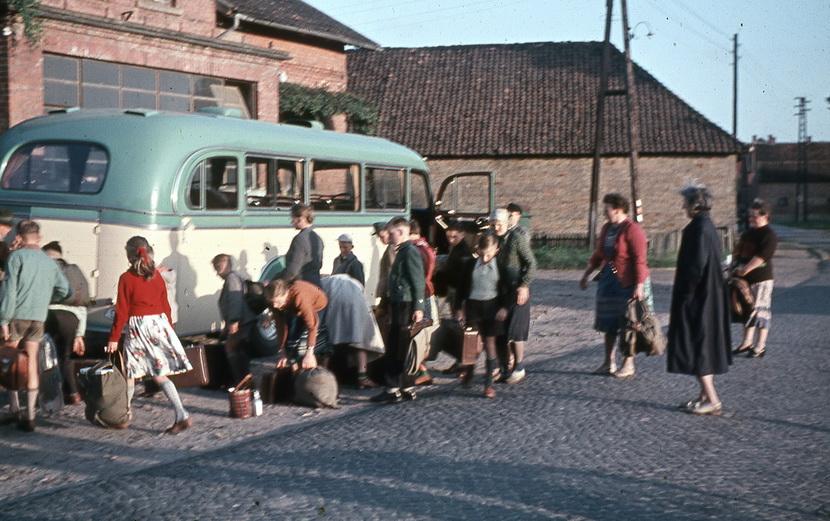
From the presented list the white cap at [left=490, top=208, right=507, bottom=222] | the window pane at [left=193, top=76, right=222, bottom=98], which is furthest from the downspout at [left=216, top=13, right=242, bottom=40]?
the white cap at [left=490, top=208, right=507, bottom=222]

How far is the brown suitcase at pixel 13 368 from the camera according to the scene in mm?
7180

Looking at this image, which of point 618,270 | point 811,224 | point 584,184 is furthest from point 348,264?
point 811,224

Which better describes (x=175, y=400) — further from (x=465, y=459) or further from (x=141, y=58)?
(x=141, y=58)

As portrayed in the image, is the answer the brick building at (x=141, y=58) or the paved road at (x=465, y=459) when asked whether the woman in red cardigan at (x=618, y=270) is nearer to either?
the paved road at (x=465, y=459)

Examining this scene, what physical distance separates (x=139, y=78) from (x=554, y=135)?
21.3m

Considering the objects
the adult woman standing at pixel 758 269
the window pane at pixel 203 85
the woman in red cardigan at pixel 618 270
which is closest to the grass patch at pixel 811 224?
the window pane at pixel 203 85

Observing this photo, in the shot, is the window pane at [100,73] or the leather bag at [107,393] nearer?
the leather bag at [107,393]

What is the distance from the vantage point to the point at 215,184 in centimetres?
1006

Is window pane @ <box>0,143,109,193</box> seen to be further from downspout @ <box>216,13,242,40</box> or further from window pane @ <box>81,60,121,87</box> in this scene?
downspout @ <box>216,13,242,40</box>

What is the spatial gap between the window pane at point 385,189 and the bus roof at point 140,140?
6.58ft

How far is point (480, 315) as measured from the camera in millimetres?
8766

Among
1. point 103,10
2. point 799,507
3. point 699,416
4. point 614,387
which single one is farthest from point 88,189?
point 103,10

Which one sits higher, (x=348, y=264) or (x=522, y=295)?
(x=348, y=264)

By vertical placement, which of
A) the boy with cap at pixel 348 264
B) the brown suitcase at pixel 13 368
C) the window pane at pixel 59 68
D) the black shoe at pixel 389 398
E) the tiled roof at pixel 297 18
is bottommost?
the black shoe at pixel 389 398
